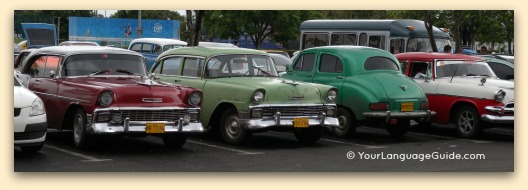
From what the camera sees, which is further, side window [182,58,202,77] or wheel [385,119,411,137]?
wheel [385,119,411,137]

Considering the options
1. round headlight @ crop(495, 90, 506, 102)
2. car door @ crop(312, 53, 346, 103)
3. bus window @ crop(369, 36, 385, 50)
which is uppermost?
bus window @ crop(369, 36, 385, 50)

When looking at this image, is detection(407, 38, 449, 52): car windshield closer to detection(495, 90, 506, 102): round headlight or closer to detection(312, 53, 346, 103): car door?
detection(312, 53, 346, 103): car door

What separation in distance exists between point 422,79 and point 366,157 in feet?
13.3

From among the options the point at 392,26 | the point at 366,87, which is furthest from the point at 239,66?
the point at 392,26

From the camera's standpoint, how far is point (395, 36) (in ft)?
73.7

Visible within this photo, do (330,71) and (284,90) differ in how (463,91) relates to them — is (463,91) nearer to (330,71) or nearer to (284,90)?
(330,71)

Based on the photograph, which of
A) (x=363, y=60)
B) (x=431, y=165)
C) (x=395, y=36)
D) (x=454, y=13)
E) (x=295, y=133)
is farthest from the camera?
(x=395, y=36)

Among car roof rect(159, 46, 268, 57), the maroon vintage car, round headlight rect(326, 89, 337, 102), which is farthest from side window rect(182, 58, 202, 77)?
round headlight rect(326, 89, 337, 102)

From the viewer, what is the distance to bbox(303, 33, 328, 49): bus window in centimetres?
2386

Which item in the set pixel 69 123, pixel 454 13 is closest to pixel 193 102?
pixel 69 123

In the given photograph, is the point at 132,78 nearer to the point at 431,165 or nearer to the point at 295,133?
the point at 295,133

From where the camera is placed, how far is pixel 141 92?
11367 mm

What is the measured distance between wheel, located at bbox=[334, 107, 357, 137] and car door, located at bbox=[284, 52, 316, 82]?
107 centimetres

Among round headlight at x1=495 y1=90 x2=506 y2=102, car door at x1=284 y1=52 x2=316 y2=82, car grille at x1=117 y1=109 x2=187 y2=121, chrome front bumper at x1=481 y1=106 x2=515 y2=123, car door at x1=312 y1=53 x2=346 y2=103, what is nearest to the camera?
car grille at x1=117 y1=109 x2=187 y2=121
